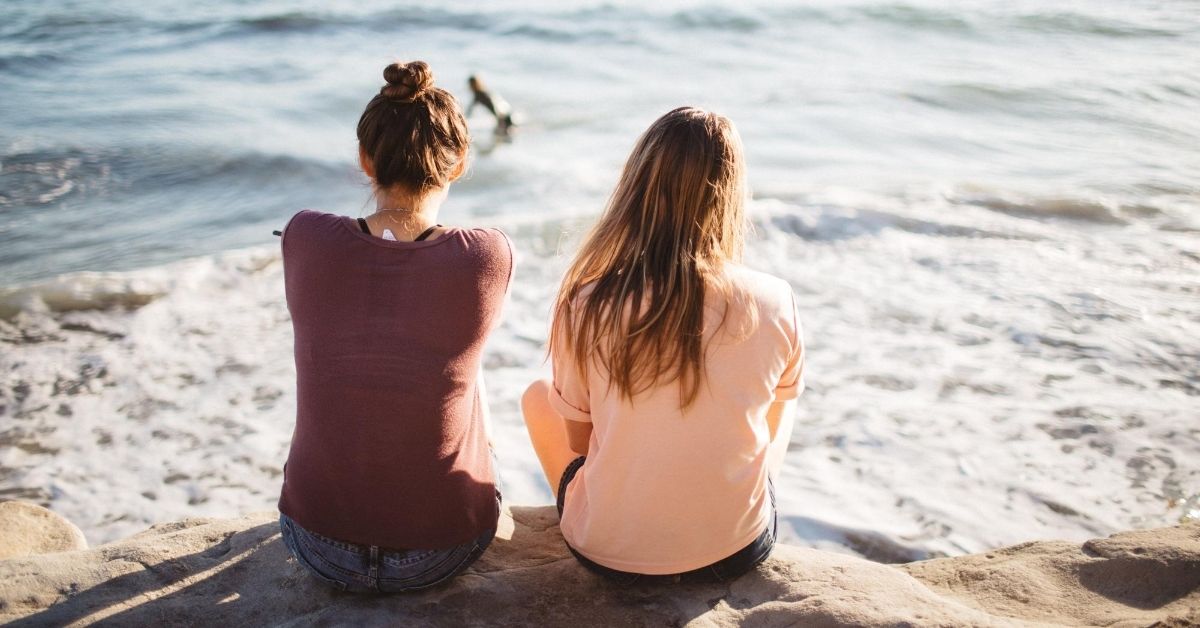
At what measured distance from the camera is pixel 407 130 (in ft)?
6.72

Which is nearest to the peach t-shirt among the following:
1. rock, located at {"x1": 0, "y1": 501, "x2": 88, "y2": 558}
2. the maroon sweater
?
the maroon sweater

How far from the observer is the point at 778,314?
1993 millimetres

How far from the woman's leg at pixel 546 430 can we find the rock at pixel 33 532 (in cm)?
146

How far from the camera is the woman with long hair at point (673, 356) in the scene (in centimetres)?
195

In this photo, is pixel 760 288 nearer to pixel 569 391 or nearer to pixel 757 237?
pixel 569 391

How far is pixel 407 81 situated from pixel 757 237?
456 centimetres

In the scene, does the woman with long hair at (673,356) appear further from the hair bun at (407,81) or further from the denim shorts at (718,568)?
the hair bun at (407,81)

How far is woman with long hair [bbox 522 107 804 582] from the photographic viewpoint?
1947 mm

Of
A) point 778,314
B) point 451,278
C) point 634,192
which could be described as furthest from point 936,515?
point 451,278

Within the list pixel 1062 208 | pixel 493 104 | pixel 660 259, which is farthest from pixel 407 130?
pixel 493 104

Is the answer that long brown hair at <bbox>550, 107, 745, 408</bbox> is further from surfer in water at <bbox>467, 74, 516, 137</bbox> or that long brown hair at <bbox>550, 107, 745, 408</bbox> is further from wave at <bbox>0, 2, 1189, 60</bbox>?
wave at <bbox>0, 2, 1189, 60</bbox>

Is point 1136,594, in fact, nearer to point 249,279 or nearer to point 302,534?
point 302,534

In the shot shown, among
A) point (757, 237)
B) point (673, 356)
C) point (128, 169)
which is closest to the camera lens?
point (673, 356)

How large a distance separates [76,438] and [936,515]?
11.9 feet
